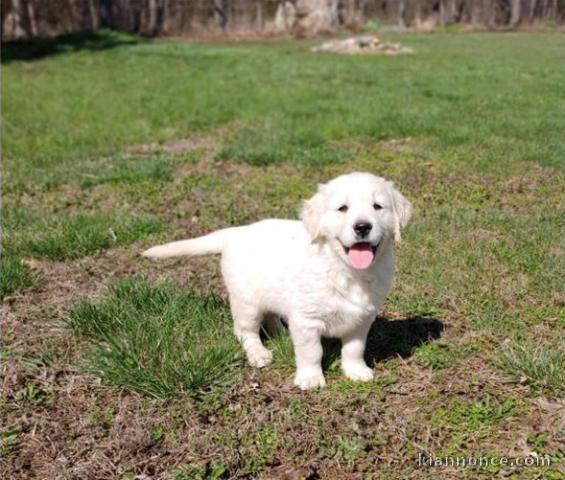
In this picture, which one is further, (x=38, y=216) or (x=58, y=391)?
(x=38, y=216)

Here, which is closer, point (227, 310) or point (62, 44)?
point (227, 310)

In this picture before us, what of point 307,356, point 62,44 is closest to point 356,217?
point 307,356

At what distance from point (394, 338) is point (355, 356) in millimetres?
607

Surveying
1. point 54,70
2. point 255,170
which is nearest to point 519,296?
point 255,170

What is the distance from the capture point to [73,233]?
571cm

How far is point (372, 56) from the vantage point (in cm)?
2131

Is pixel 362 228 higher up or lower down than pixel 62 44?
higher up

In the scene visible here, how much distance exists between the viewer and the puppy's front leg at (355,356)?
3.57 meters

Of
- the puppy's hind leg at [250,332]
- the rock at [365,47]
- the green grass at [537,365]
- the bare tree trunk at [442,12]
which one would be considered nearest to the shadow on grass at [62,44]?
the rock at [365,47]

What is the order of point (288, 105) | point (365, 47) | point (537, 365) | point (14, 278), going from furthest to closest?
point (365, 47) < point (288, 105) < point (14, 278) < point (537, 365)

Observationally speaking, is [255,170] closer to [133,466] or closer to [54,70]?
[133,466]

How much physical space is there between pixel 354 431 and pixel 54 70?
58.0 ft

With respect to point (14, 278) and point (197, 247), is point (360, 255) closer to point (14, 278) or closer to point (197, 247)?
point (197, 247)

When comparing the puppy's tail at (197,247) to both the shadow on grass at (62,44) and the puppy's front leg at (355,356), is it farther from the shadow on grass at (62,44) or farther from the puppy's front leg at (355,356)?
the shadow on grass at (62,44)
